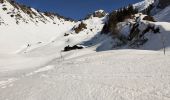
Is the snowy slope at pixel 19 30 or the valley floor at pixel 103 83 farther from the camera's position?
the snowy slope at pixel 19 30

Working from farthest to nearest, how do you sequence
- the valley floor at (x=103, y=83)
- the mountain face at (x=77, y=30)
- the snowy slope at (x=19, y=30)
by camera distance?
Result: the snowy slope at (x=19, y=30) → the mountain face at (x=77, y=30) → the valley floor at (x=103, y=83)

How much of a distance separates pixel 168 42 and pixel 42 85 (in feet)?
50.2

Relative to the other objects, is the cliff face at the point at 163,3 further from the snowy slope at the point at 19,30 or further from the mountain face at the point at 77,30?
the snowy slope at the point at 19,30

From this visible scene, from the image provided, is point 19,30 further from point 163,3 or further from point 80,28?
point 163,3

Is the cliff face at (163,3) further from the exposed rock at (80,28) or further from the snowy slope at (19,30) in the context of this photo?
the snowy slope at (19,30)

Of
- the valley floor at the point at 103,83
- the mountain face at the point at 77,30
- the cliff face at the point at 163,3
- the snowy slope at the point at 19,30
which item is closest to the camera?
the valley floor at the point at 103,83

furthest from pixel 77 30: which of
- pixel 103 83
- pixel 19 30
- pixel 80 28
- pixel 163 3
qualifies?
pixel 103 83

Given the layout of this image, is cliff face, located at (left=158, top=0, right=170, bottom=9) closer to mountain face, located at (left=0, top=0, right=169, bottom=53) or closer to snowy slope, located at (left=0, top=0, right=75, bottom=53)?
mountain face, located at (left=0, top=0, right=169, bottom=53)

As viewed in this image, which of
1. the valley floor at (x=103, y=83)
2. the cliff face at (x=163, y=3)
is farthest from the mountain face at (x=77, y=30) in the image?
the valley floor at (x=103, y=83)

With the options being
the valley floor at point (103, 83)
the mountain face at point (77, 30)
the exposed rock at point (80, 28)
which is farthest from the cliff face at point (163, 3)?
the valley floor at point (103, 83)

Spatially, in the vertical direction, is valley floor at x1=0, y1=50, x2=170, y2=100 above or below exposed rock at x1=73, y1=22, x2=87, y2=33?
below

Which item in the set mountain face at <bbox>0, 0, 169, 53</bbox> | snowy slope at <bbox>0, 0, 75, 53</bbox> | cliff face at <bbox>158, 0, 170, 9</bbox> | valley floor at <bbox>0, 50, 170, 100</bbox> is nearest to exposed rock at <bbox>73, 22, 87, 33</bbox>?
mountain face at <bbox>0, 0, 169, 53</bbox>

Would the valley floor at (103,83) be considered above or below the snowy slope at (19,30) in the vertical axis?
below

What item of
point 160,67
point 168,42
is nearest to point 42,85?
point 160,67
